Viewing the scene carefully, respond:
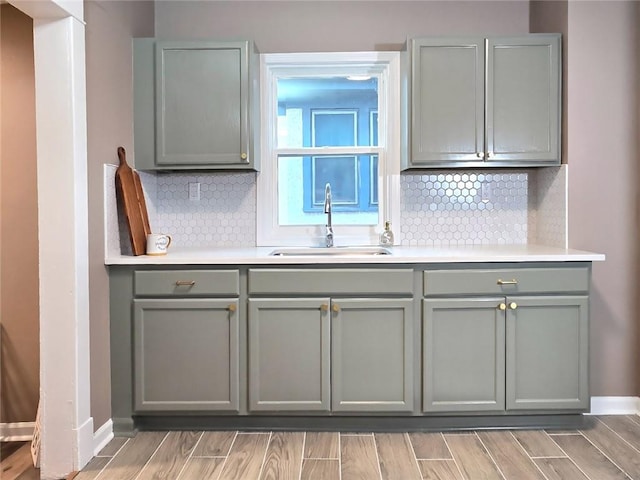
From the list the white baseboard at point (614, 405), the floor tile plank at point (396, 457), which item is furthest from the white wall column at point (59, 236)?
the white baseboard at point (614, 405)

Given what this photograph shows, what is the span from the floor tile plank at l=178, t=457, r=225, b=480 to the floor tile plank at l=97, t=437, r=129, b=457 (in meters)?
0.39

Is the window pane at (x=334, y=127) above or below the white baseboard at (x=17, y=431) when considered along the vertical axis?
above

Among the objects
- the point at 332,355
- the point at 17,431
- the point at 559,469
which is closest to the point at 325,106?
the point at 332,355

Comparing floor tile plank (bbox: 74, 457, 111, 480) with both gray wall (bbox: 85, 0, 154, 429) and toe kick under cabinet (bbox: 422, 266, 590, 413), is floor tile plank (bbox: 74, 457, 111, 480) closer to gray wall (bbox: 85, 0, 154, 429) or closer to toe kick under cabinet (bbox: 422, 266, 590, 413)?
gray wall (bbox: 85, 0, 154, 429)

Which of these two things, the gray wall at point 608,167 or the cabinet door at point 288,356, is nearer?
the cabinet door at point 288,356

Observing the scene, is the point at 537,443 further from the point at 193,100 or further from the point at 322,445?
the point at 193,100

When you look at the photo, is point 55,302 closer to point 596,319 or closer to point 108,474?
point 108,474

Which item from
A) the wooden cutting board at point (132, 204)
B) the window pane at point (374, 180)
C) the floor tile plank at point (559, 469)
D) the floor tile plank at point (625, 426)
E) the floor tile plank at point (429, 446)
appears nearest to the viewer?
the floor tile plank at point (559, 469)

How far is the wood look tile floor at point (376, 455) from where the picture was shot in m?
2.42

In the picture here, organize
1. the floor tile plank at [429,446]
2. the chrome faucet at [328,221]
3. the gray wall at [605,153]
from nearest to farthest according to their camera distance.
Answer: the floor tile plank at [429,446]
the gray wall at [605,153]
the chrome faucet at [328,221]

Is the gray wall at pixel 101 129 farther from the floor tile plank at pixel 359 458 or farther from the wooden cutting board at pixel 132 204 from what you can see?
the floor tile plank at pixel 359 458

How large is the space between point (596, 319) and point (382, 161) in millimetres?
1515

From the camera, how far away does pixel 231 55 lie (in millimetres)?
3166

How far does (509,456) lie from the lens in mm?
2586
